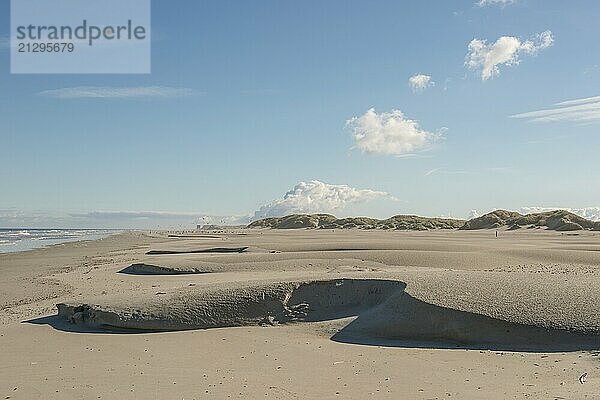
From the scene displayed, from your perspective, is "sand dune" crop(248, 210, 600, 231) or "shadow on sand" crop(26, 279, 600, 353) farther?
"sand dune" crop(248, 210, 600, 231)

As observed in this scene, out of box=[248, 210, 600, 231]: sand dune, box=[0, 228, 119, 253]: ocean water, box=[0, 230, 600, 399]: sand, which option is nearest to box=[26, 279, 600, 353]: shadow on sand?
box=[0, 230, 600, 399]: sand

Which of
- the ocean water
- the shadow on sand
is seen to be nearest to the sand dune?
the ocean water

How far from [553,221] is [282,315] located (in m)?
40.7

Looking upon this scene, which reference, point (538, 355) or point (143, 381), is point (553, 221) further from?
point (143, 381)

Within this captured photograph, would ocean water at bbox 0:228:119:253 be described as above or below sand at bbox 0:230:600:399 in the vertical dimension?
above

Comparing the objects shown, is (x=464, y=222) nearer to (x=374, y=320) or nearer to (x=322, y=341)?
(x=374, y=320)

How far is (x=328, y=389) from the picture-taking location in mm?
6871

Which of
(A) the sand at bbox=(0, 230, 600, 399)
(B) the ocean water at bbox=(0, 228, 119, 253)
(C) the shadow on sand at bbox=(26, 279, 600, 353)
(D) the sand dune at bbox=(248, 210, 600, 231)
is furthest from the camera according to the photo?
(D) the sand dune at bbox=(248, 210, 600, 231)

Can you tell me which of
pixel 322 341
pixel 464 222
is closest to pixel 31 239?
pixel 464 222

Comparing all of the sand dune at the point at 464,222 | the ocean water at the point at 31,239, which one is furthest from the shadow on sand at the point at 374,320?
the sand dune at the point at 464,222

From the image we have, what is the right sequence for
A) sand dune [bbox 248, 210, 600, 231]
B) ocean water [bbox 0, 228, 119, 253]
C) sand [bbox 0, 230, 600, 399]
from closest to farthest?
1. sand [bbox 0, 230, 600, 399]
2. ocean water [bbox 0, 228, 119, 253]
3. sand dune [bbox 248, 210, 600, 231]

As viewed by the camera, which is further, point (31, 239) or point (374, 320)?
point (31, 239)

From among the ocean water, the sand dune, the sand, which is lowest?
the sand

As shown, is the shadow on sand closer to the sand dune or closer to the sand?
the sand
